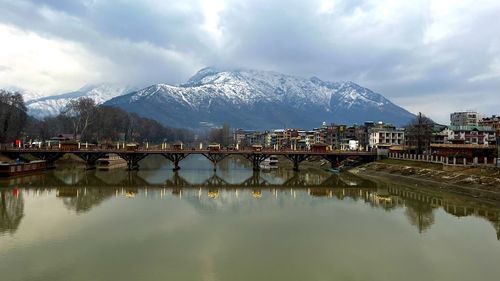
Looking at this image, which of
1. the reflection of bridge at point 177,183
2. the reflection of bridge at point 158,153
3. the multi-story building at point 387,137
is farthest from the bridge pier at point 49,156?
the multi-story building at point 387,137

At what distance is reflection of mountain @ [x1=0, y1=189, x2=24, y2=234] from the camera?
34625mm

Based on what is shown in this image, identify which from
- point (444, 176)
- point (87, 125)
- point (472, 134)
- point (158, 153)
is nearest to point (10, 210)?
point (158, 153)

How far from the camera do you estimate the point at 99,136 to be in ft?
494

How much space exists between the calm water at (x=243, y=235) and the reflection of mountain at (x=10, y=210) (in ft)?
0.34

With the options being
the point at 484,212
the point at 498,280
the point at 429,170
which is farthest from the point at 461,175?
the point at 498,280

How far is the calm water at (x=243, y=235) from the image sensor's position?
78.8 feet

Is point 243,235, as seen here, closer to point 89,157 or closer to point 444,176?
point 444,176

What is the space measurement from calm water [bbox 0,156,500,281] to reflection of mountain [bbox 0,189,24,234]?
10 centimetres

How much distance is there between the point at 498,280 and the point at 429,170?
49.8m

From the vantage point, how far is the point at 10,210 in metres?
42.7

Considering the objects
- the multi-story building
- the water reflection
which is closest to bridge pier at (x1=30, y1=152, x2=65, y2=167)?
the water reflection

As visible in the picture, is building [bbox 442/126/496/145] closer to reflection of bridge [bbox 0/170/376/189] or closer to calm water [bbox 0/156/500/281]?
reflection of bridge [bbox 0/170/376/189]

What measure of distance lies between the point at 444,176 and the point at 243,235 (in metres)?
42.9

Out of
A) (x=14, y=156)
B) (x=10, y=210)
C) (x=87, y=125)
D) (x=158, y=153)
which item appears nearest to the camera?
(x=10, y=210)
